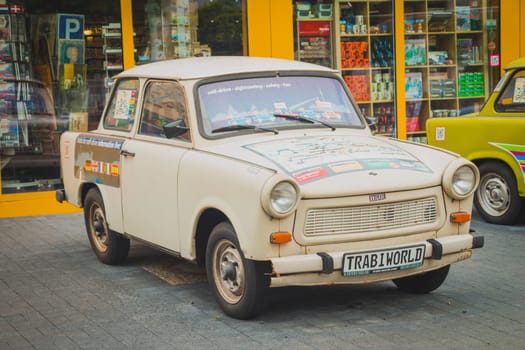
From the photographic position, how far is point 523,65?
9.87 meters

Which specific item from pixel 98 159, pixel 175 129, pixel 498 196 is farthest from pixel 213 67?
pixel 498 196

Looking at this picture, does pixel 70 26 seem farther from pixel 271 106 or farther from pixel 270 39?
pixel 271 106

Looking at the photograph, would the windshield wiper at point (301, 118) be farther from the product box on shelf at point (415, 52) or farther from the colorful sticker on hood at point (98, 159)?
the product box on shelf at point (415, 52)

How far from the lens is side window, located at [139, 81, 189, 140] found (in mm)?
7285

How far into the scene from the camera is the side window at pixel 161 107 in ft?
23.9

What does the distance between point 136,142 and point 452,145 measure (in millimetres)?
4165

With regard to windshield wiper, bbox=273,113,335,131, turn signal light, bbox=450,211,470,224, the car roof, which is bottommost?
turn signal light, bbox=450,211,470,224

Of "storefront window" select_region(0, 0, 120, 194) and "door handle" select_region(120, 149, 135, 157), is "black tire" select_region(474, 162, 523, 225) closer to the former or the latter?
"door handle" select_region(120, 149, 135, 157)

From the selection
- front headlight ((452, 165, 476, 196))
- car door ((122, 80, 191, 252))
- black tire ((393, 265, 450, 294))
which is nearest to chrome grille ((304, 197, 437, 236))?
front headlight ((452, 165, 476, 196))

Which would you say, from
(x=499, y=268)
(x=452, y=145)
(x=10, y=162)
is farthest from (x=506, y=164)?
(x=10, y=162)

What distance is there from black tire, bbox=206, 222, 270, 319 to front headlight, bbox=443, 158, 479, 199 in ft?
4.78

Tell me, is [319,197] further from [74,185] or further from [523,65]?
[523,65]

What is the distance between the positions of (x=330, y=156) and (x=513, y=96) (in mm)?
4228

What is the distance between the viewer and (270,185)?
583 centimetres
